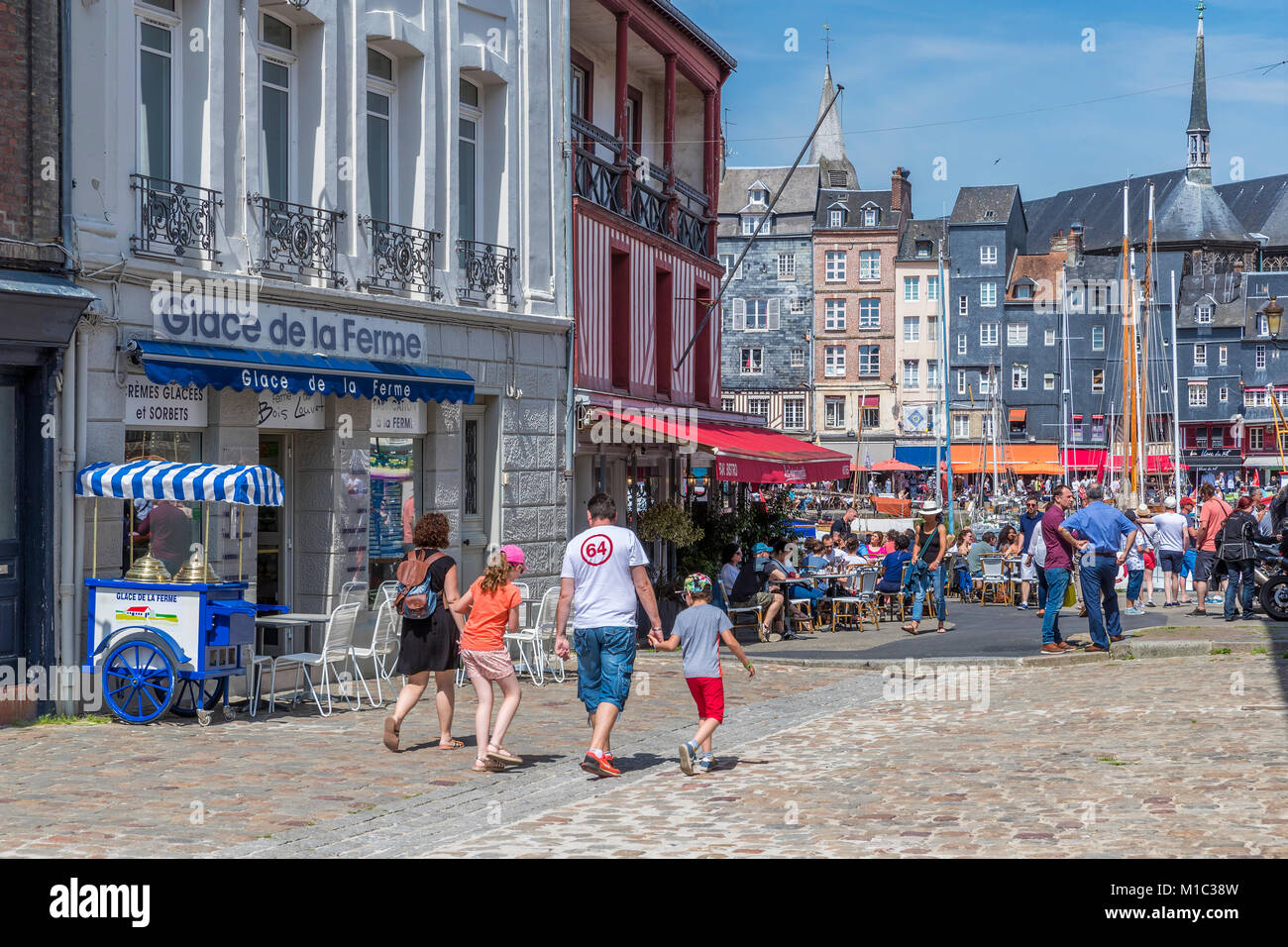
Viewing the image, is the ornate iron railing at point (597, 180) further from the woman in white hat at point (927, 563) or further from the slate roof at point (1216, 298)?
the slate roof at point (1216, 298)

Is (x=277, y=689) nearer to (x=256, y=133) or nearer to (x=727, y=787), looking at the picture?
(x=256, y=133)

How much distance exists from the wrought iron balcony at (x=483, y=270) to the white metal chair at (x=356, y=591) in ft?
11.4

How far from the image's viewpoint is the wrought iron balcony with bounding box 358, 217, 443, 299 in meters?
15.5

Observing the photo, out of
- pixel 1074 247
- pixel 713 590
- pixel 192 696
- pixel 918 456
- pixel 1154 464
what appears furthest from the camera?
pixel 1074 247

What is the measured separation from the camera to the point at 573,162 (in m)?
19.1

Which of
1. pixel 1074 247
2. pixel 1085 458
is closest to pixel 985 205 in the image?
pixel 1074 247

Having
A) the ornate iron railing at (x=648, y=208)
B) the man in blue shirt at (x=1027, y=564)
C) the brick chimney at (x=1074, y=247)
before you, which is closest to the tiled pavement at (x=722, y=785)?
the man in blue shirt at (x=1027, y=564)

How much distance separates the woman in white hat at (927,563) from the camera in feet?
66.9

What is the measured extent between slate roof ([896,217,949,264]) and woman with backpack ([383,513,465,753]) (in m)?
73.9

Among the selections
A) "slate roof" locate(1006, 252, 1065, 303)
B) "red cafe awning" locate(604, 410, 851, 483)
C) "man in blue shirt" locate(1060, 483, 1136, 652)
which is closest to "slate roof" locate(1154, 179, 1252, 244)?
"slate roof" locate(1006, 252, 1065, 303)

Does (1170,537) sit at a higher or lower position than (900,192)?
lower

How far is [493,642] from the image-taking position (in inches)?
399

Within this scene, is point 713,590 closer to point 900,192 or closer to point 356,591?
point 356,591

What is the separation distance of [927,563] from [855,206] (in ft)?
214
